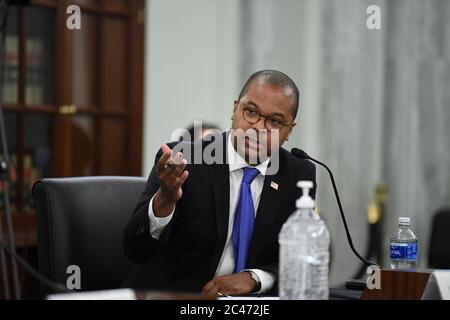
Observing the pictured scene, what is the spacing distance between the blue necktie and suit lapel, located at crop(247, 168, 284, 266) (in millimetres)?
17

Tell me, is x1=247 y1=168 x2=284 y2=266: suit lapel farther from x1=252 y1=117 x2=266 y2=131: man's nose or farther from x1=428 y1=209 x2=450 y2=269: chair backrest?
x1=428 y1=209 x2=450 y2=269: chair backrest

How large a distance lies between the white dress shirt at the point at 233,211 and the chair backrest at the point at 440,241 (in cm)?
194

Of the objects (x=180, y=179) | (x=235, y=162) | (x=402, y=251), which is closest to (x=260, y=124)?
(x=235, y=162)

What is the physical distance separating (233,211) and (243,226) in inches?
2.5

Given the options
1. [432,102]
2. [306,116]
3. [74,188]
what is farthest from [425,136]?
[74,188]

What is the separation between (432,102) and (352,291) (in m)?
3.26

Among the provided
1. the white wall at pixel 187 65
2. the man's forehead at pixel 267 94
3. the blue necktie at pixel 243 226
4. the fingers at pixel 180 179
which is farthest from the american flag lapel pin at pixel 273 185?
the white wall at pixel 187 65

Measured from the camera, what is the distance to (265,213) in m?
2.25

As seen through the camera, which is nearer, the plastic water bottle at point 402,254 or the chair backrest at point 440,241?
the plastic water bottle at point 402,254

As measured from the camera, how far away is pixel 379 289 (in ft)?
5.72

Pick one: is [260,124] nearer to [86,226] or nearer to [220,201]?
[220,201]

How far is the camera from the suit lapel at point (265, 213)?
221 centimetres

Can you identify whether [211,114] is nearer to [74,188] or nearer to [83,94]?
[83,94]

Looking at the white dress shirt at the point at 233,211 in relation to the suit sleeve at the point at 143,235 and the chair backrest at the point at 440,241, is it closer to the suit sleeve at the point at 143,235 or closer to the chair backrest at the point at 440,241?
the suit sleeve at the point at 143,235
